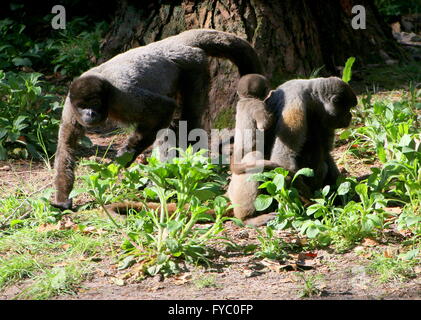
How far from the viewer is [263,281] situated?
449 cm

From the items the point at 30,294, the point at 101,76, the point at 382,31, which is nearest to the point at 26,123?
the point at 101,76

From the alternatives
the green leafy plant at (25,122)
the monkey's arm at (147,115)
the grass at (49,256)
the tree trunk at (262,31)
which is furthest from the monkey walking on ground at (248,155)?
the green leafy plant at (25,122)

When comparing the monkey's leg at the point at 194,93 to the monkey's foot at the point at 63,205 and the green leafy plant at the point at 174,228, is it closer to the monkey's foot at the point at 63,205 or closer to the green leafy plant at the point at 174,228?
the monkey's foot at the point at 63,205

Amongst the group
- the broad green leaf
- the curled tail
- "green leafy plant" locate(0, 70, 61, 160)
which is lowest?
the broad green leaf

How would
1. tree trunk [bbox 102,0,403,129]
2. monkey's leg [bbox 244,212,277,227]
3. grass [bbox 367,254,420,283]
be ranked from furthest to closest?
tree trunk [bbox 102,0,403,129], monkey's leg [bbox 244,212,277,227], grass [bbox 367,254,420,283]

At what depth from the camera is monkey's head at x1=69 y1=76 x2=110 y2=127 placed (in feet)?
20.4

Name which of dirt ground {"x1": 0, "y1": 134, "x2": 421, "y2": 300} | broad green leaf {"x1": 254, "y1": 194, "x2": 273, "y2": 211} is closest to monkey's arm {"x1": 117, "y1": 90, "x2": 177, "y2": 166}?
broad green leaf {"x1": 254, "y1": 194, "x2": 273, "y2": 211}

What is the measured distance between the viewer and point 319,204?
16.8 feet

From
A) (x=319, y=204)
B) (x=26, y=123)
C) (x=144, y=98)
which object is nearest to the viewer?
(x=319, y=204)

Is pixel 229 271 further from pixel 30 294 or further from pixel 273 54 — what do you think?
pixel 273 54

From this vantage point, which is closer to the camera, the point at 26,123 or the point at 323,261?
the point at 323,261

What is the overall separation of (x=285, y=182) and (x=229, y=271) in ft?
3.73

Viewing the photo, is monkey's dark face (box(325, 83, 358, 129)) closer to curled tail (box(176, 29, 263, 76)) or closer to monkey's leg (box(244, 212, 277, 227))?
monkey's leg (box(244, 212, 277, 227))

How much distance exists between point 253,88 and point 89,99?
159 centimetres
